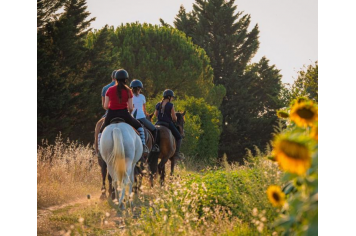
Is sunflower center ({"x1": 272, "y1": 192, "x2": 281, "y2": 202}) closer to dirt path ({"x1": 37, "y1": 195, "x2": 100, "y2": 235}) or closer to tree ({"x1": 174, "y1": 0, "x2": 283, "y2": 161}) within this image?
dirt path ({"x1": 37, "y1": 195, "x2": 100, "y2": 235})

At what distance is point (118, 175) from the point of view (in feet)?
24.7

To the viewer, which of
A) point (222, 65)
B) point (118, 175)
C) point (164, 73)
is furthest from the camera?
point (222, 65)

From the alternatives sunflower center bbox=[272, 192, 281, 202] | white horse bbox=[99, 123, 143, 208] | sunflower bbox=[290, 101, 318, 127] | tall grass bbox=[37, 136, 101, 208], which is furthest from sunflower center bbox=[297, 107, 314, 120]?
tall grass bbox=[37, 136, 101, 208]

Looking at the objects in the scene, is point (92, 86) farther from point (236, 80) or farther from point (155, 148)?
point (236, 80)

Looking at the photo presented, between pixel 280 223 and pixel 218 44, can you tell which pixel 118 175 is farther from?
pixel 218 44

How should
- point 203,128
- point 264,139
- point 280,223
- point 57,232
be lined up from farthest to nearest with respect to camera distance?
point 264,139
point 203,128
point 57,232
point 280,223

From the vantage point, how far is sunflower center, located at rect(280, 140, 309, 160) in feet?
8.05

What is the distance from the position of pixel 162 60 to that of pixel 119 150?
22020 millimetres

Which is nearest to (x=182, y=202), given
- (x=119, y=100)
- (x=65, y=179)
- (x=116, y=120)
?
(x=116, y=120)

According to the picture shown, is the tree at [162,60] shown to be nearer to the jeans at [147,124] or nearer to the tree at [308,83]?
the jeans at [147,124]

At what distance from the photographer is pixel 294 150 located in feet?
8.09
